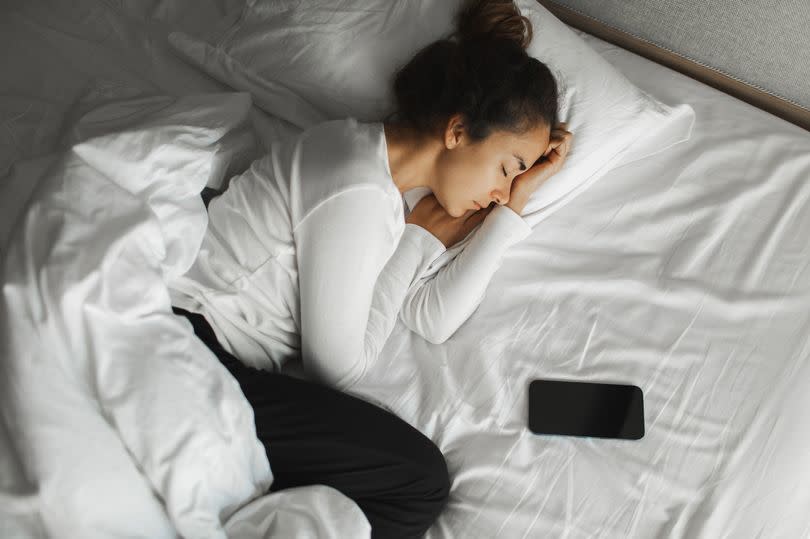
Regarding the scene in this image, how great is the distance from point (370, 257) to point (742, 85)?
0.92 metres

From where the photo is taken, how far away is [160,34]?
1513 millimetres

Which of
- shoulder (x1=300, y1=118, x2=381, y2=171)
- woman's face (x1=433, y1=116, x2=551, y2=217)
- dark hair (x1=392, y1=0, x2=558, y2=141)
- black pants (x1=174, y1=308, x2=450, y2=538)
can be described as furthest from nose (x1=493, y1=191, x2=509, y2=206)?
black pants (x1=174, y1=308, x2=450, y2=538)

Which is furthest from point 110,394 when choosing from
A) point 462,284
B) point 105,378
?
point 462,284

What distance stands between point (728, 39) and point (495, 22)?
1.61 ft

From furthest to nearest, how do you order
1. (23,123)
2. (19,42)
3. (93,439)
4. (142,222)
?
(19,42) → (23,123) → (142,222) → (93,439)

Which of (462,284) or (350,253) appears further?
(462,284)

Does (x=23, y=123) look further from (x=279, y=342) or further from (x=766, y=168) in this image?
(x=766, y=168)

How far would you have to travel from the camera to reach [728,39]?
1.42 meters

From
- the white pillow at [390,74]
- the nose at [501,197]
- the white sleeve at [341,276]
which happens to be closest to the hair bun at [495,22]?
the white pillow at [390,74]

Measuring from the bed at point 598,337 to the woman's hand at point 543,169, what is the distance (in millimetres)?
86

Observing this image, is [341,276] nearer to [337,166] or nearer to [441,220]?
[337,166]

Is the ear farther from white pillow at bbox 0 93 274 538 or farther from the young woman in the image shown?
white pillow at bbox 0 93 274 538

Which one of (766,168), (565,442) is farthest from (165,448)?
(766,168)

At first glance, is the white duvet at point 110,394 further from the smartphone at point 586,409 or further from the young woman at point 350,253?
the smartphone at point 586,409
